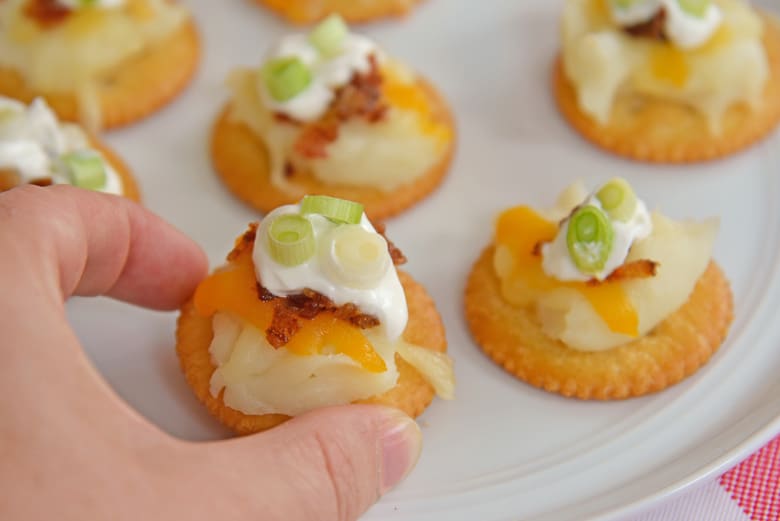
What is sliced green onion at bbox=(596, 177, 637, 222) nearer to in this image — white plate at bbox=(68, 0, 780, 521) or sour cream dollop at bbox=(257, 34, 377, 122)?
white plate at bbox=(68, 0, 780, 521)

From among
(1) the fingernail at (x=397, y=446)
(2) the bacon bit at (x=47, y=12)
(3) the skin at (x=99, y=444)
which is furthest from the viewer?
Result: (2) the bacon bit at (x=47, y=12)

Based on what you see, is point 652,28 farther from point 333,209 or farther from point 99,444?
point 99,444

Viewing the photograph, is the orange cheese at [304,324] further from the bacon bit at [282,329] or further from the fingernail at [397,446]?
the fingernail at [397,446]

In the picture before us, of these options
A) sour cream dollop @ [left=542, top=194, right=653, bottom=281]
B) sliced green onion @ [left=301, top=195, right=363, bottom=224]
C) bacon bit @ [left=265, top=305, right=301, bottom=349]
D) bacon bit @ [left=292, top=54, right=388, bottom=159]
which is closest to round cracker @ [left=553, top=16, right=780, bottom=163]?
sour cream dollop @ [left=542, top=194, right=653, bottom=281]

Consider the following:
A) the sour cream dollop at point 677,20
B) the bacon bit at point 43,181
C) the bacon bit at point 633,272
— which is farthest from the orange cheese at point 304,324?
the sour cream dollop at point 677,20

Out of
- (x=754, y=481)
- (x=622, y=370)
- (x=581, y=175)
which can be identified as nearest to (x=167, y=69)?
(x=581, y=175)

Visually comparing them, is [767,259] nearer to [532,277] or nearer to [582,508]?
[532,277]
